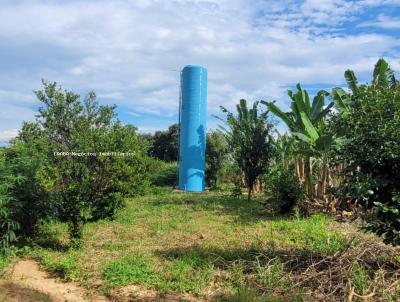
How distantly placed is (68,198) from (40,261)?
1.06 metres

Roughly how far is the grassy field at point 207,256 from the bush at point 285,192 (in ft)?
1.78

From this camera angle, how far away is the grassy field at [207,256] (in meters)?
4.99

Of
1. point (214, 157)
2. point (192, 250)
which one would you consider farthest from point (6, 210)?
point (214, 157)

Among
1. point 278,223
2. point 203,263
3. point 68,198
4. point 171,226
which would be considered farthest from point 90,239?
point 278,223

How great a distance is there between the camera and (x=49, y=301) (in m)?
4.86

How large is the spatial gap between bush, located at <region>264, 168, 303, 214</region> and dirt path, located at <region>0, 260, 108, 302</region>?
17.6 ft

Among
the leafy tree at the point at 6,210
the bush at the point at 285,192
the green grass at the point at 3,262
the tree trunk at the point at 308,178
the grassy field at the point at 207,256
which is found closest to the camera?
the grassy field at the point at 207,256

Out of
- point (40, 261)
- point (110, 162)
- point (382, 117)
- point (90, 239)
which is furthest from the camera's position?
point (110, 162)

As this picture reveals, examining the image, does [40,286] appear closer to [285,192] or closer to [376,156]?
[376,156]

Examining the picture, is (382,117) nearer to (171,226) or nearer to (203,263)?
(203,263)

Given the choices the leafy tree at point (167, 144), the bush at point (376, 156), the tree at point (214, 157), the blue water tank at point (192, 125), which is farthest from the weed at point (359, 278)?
the leafy tree at point (167, 144)

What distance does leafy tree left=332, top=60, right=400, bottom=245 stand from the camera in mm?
4656

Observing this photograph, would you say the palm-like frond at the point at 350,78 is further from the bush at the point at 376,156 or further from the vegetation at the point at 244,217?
the bush at the point at 376,156

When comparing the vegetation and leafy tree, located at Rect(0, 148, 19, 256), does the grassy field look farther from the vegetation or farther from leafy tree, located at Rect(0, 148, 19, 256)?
leafy tree, located at Rect(0, 148, 19, 256)
